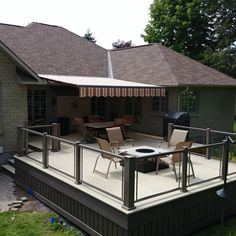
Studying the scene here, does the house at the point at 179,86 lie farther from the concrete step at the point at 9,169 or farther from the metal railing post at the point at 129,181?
the metal railing post at the point at 129,181

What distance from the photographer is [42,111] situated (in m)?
17.8

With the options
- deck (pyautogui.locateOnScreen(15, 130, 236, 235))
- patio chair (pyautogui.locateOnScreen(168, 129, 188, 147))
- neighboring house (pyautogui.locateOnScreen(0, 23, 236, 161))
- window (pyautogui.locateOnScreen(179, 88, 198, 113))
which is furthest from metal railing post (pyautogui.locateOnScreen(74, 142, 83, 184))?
window (pyautogui.locateOnScreen(179, 88, 198, 113))

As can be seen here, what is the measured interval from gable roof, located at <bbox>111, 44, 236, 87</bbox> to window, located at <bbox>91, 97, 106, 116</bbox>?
195 centimetres

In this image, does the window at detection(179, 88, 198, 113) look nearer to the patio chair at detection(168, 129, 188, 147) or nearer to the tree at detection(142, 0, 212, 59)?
the patio chair at detection(168, 129, 188, 147)

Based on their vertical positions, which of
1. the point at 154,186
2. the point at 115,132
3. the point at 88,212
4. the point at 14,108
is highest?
the point at 14,108

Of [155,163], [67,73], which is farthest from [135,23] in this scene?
[155,163]

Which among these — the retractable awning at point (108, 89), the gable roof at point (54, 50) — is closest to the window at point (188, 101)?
the retractable awning at point (108, 89)

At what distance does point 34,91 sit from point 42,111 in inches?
50.0

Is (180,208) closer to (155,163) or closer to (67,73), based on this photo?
(155,163)

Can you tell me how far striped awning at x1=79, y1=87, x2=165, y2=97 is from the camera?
42.9ft

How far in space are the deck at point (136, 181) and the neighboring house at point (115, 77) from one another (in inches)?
180

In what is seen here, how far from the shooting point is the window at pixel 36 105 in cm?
1723

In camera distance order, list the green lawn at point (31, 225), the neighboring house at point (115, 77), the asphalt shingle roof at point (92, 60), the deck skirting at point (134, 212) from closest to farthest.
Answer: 1. the deck skirting at point (134, 212)
2. the green lawn at point (31, 225)
3. the neighboring house at point (115, 77)
4. the asphalt shingle roof at point (92, 60)

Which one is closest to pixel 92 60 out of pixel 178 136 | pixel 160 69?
pixel 160 69
